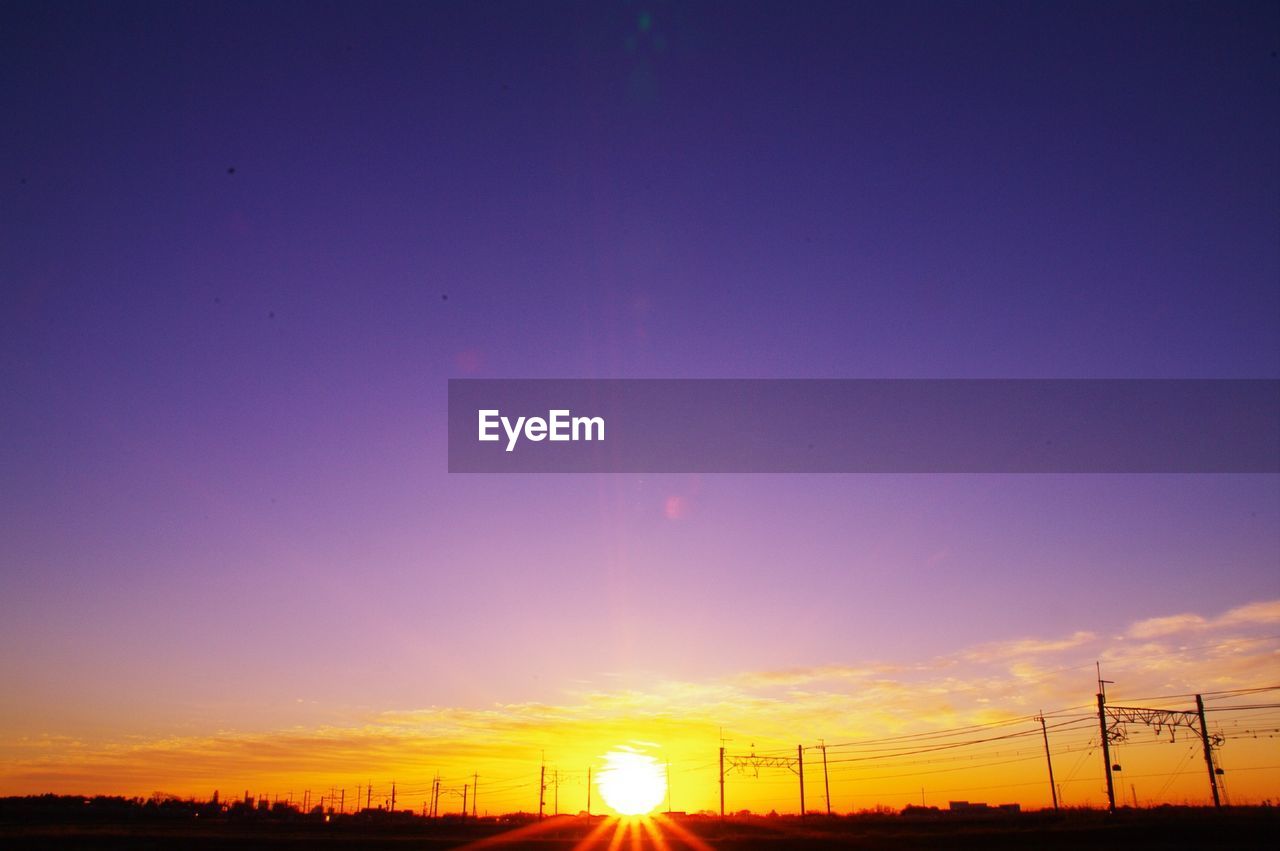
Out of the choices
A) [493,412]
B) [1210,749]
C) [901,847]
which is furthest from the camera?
[1210,749]

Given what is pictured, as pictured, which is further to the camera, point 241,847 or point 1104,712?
point 1104,712

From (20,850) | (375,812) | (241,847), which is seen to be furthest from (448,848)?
(375,812)

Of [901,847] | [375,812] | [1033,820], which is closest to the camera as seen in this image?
[901,847]

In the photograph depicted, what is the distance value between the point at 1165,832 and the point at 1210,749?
2980 cm

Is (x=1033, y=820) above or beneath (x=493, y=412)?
beneath

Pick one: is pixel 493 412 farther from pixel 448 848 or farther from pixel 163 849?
pixel 163 849

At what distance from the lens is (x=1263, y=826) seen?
4034 cm

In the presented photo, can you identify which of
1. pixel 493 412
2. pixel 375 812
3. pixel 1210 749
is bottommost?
pixel 375 812

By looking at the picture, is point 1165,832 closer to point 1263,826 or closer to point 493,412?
point 1263,826

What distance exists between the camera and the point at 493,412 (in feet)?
84.5

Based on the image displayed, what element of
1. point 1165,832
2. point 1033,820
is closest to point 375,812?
point 1033,820

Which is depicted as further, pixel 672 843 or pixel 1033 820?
pixel 1033 820

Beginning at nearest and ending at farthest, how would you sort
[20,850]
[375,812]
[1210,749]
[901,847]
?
[901,847]
[20,850]
[1210,749]
[375,812]

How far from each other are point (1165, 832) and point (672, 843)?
23230mm
